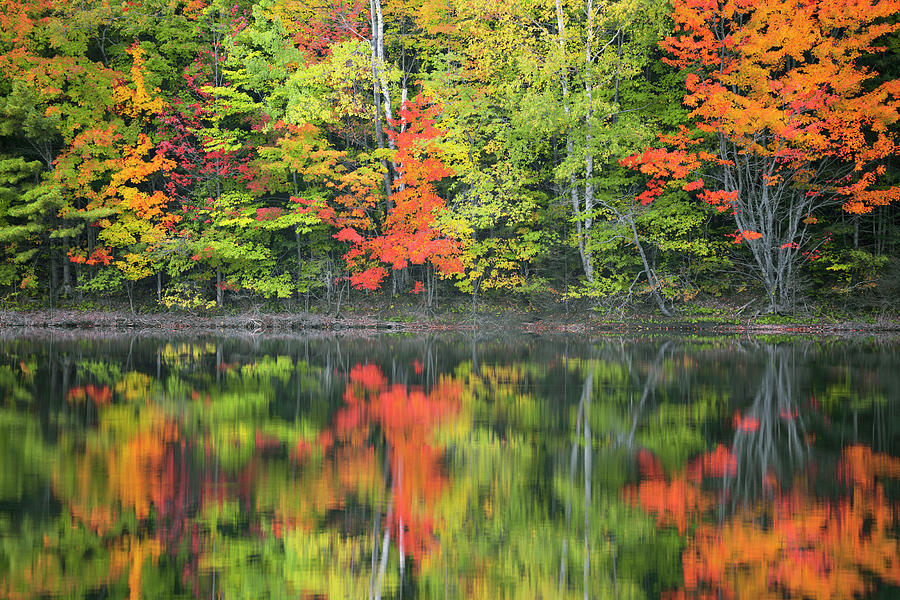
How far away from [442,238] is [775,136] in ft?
41.5

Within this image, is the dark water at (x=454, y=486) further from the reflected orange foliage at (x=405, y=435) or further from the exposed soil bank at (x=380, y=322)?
the exposed soil bank at (x=380, y=322)

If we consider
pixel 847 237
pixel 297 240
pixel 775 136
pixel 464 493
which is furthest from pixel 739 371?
pixel 297 240

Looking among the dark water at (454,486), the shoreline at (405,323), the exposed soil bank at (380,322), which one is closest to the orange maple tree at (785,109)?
the shoreline at (405,323)

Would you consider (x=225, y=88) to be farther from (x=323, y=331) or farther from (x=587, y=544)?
(x=587, y=544)

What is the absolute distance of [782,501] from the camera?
7895mm

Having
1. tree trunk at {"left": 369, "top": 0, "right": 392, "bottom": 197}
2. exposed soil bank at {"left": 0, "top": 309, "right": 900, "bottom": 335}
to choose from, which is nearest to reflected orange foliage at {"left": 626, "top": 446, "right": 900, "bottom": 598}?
exposed soil bank at {"left": 0, "top": 309, "right": 900, "bottom": 335}

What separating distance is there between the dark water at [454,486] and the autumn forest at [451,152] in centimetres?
1378

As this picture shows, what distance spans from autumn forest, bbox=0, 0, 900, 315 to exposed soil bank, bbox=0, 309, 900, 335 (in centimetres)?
103

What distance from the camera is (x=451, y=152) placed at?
32.6m

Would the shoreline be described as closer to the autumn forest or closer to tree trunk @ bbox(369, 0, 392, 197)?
the autumn forest

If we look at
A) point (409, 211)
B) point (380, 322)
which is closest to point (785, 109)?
point (409, 211)

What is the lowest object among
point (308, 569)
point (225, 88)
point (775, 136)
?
point (308, 569)

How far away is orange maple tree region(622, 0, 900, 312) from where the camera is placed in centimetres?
A: 2650

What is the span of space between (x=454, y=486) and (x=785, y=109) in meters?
23.2
